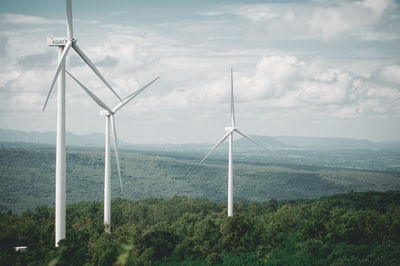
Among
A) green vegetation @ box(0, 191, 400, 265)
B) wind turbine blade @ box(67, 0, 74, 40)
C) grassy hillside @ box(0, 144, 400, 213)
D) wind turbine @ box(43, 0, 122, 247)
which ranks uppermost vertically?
wind turbine blade @ box(67, 0, 74, 40)

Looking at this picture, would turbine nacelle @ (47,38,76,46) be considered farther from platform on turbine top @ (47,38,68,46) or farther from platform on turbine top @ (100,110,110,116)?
platform on turbine top @ (100,110,110,116)

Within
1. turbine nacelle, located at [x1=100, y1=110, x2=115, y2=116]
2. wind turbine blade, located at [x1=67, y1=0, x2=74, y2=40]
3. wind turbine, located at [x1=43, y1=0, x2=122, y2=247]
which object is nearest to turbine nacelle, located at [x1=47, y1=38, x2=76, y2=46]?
wind turbine, located at [x1=43, y1=0, x2=122, y2=247]

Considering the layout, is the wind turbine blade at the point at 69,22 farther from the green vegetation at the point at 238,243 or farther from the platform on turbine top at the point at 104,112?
the green vegetation at the point at 238,243

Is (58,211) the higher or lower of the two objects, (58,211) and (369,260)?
the higher

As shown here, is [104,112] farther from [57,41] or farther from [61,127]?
[61,127]

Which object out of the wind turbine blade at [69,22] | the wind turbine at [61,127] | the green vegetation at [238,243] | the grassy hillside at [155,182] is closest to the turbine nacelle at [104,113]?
the green vegetation at [238,243]

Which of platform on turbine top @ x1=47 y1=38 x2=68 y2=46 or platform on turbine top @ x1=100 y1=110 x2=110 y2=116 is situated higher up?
→ platform on turbine top @ x1=47 y1=38 x2=68 y2=46

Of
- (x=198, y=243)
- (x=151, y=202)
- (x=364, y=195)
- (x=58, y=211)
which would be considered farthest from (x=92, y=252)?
(x=364, y=195)

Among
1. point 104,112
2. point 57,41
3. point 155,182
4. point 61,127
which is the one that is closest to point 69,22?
point 57,41

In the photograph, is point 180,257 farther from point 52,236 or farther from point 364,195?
point 364,195

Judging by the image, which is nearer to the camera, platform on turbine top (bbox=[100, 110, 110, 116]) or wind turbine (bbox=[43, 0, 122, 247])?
wind turbine (bbox=[43, 0, 122, 247])

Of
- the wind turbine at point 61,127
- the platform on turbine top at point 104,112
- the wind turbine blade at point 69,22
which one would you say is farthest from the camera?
the platform on turbine top at point 104,112
